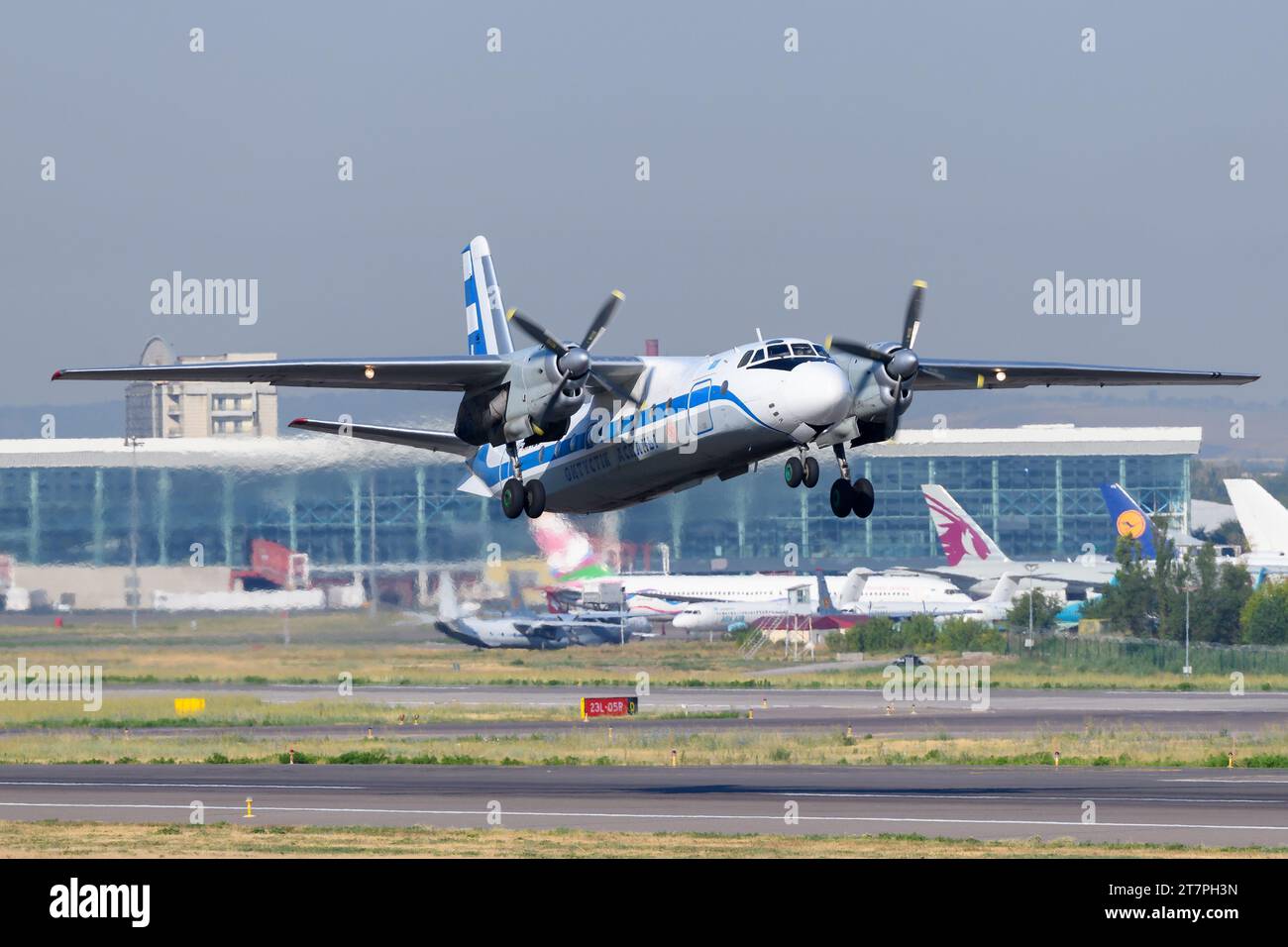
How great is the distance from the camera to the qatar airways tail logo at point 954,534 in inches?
3484

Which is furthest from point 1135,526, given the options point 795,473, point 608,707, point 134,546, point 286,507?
point 795,473

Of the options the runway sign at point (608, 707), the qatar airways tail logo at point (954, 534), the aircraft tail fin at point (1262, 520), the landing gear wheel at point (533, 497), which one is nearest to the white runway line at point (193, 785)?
the landing gear wheel at point (533, 497)

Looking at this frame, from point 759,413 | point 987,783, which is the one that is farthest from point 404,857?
point 987,783

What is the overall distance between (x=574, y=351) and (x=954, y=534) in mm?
60414

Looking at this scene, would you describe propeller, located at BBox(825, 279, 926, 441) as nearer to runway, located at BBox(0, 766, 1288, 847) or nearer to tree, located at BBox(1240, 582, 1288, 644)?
runway, located at BBox(0, 766, 1288, 847)

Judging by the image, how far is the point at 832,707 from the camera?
2205 inches

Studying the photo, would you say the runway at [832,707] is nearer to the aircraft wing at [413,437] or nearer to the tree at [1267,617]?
the tree at [1267,617]

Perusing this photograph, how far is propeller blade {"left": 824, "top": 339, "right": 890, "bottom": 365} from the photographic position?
30.7 metres

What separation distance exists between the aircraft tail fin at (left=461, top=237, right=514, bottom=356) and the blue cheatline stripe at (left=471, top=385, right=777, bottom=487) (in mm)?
3888

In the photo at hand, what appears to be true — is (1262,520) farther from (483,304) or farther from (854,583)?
(483,304)

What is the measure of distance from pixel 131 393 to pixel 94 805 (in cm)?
5736

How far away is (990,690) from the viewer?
6244cm

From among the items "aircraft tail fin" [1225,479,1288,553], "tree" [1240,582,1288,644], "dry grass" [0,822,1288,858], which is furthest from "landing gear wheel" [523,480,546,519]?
"aircraft tail fin" [1225,479,1288,553]
